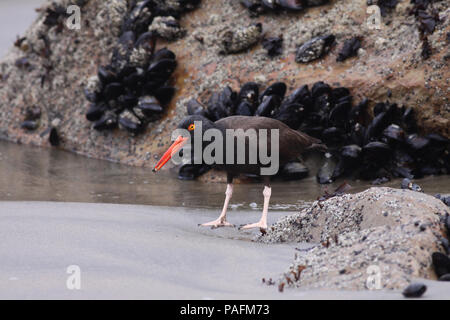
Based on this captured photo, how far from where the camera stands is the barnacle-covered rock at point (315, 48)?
7.66m

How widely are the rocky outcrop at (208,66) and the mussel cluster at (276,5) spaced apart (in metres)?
0.10

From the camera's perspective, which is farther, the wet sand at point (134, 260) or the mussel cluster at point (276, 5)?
the mussel cluster at point (276, 5)

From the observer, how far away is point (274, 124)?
5684 millimetres

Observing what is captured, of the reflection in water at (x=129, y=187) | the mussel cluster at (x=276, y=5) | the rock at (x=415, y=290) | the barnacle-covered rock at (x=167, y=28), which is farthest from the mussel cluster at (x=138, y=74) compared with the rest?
the rock at (x=415, y=290)

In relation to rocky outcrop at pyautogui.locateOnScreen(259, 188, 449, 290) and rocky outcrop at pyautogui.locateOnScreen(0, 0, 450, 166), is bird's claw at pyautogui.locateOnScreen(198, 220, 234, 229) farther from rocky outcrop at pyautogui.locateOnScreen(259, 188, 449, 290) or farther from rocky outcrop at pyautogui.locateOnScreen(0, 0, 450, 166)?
rocky outcrop at pyautogui.locateOnScreen(0, 0, 450, 166)

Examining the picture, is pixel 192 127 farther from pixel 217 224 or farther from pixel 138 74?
pixel 138 74

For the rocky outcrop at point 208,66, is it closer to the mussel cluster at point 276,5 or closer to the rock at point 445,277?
the mussel cluster at point 276,5

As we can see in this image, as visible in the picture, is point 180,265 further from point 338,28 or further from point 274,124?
point 338,28

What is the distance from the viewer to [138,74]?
8438 millimetres

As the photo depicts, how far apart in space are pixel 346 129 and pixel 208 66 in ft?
8.82

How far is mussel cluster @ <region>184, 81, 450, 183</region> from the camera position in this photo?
21.7ft

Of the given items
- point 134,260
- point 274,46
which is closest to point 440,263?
point 134,260

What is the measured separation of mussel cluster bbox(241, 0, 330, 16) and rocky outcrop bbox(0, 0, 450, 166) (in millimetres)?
96
